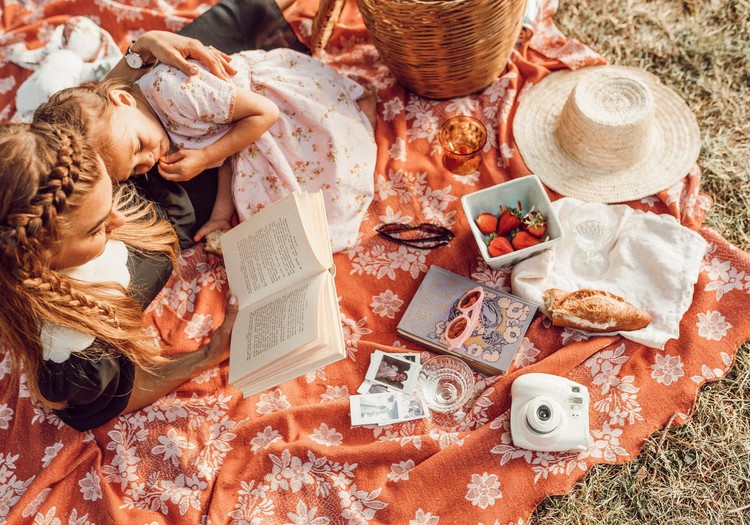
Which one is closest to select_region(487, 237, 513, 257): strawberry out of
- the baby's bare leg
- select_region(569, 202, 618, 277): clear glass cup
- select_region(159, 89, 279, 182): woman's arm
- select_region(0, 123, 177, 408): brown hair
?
select_region(569, 202, 618, 277): clear glass cup

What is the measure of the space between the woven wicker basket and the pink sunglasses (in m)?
0.89

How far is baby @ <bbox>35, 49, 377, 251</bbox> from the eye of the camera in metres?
2.08

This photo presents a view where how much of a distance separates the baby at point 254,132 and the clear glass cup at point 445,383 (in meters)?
0.59

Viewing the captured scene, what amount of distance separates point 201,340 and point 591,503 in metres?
1.48

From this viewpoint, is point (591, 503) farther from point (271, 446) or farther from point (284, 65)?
point (284, 65)

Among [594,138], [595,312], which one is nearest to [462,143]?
[594,138]

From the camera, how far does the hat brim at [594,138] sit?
239cm

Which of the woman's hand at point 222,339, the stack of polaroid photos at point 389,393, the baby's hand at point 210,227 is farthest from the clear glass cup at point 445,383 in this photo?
the baby's hand at point 210,227

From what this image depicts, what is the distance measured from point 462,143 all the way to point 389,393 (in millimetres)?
1074

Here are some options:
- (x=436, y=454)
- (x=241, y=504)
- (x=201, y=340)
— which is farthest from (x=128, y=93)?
(x=436, y=454)

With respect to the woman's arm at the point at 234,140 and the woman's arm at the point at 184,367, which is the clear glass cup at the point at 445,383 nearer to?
the woman's arm at the point at 184,367

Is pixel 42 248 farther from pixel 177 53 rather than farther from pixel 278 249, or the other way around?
pixel 177 53

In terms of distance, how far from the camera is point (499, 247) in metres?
2.23

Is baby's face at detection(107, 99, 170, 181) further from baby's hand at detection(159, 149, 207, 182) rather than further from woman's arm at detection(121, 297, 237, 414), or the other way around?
woman's arm at detection(121, 297, 237, 414)
